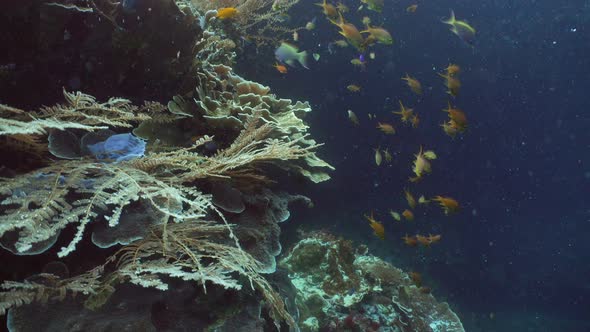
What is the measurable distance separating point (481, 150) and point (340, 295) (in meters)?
12.4

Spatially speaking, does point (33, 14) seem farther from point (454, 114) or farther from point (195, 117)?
point (454, 114)

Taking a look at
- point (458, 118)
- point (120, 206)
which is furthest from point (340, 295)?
point (120, 206)

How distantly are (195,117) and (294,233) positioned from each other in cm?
480

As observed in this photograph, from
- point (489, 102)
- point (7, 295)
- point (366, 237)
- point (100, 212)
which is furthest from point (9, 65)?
point (489, 102)

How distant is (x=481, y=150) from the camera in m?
15.1

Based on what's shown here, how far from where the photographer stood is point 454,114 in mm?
5941

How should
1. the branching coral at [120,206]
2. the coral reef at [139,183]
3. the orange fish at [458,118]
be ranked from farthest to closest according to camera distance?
the orange fish at [458,118] < the coral reef at [139,183] < the branching coral at [120,206]

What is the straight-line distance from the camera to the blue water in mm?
11977

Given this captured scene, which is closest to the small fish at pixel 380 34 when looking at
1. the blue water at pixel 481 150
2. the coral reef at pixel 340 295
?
the coral reef at pixel 340 295

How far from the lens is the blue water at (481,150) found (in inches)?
472

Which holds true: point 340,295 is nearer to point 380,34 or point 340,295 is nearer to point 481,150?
point 380,34

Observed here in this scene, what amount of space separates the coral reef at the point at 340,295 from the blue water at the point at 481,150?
2776 mm

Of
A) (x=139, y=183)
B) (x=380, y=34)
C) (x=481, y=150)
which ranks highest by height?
(x=139, y=183)

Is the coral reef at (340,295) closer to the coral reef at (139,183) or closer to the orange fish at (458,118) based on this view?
the coral reef at (139,183)
